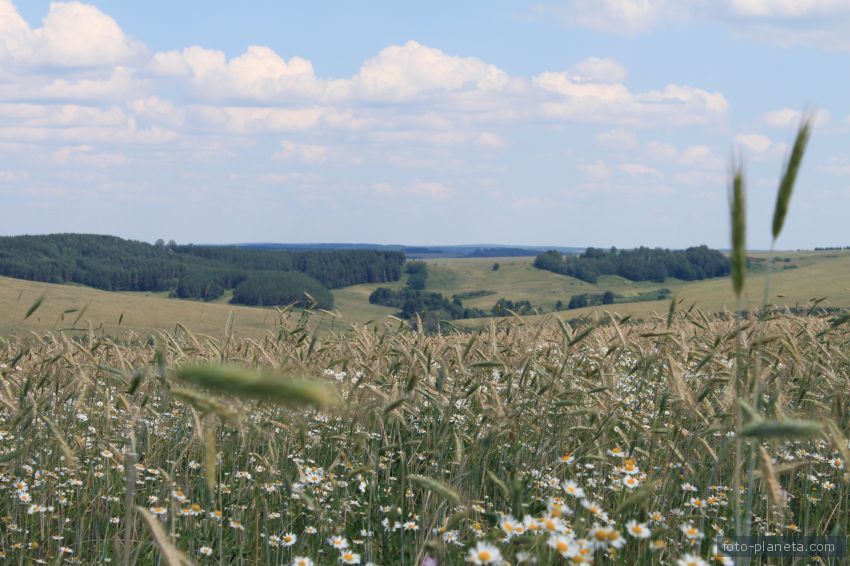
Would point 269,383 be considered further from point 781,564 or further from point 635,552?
point 781,564

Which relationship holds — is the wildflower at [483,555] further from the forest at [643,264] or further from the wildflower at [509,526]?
the forest at [643,264]

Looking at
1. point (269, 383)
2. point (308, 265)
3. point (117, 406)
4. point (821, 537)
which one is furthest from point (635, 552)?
point (308, 265)

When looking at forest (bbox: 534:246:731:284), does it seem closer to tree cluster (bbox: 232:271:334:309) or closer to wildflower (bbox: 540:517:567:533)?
tree cluster (bbox: 232:271:334:309)

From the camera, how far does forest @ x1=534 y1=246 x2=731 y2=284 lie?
144000 mm

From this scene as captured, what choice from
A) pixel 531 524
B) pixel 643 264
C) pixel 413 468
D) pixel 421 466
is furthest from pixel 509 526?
pixel 643 264

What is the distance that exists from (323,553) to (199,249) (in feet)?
662

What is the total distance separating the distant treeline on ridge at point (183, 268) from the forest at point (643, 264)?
36.0 metres

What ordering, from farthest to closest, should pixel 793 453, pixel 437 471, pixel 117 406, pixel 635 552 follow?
pixel 117 406
pixel 793 453
pixel 437 471
pixel 635 552

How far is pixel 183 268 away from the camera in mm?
160875

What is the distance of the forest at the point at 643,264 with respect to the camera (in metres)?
144

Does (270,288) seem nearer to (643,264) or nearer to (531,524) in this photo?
(643,264)

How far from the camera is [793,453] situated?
5.86 meters

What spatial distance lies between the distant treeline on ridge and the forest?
1418 inches

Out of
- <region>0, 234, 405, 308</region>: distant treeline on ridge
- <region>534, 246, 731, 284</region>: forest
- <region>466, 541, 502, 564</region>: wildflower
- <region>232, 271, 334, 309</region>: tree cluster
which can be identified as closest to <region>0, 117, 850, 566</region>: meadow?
<region>466, 541, 502, 564</region>: wildflower
